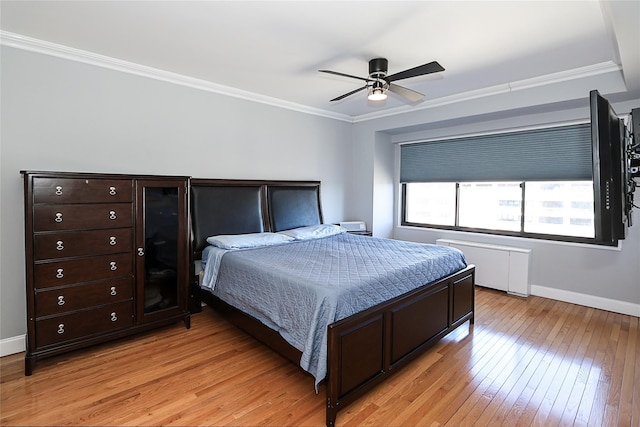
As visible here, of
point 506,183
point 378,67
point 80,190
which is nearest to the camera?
point 80,190

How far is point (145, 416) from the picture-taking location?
80.0 inches

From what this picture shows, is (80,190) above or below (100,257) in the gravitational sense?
above

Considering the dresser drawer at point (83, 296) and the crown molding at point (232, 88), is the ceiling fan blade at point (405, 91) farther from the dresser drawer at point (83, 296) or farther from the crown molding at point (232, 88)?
the dresser drawer at point (83, 296)

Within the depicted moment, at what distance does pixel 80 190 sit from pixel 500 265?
16.0 feet

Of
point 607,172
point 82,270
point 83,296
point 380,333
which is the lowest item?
point 380,333

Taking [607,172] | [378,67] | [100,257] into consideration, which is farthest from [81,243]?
[607,172]

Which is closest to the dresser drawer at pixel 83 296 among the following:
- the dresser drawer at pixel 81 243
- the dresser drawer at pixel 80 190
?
the dresser drawer at pixel 81 243

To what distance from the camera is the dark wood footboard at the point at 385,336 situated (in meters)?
1.98

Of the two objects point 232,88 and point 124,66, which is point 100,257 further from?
point 232,88

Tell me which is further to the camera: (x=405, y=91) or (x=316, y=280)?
(x=405, y=91)

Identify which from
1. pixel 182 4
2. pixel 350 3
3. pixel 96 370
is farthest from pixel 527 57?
pixel 96 370

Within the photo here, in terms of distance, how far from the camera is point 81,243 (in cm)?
266

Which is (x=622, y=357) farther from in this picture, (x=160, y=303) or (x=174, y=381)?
(x=160, y=303)

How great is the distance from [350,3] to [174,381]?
302 centimetres
